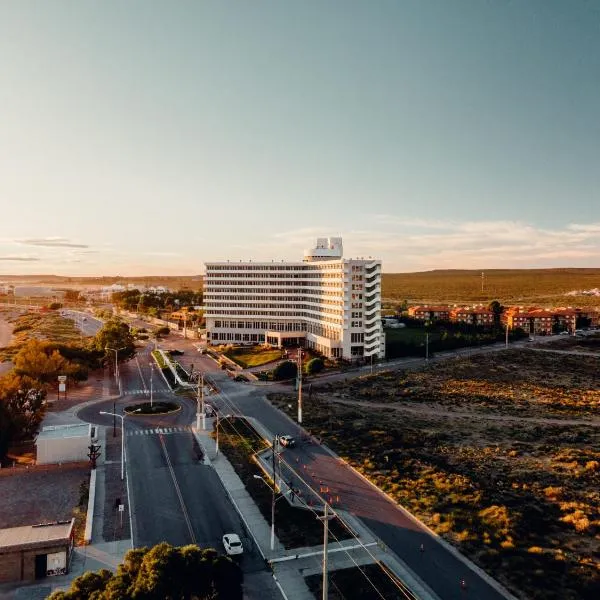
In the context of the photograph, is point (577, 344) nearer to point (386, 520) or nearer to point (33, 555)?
point (386, 520)

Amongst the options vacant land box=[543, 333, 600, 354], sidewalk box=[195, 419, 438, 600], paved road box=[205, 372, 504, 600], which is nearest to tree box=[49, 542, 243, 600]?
sidewalk box=[195, 419, 438, 600]

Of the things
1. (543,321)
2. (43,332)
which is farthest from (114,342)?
(543,321)

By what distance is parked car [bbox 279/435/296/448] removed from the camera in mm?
58188

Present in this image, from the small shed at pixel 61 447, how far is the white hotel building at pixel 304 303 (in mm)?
63841

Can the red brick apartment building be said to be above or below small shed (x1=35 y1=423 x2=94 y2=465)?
above

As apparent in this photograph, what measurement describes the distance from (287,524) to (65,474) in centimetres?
2381

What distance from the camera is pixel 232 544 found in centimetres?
3591

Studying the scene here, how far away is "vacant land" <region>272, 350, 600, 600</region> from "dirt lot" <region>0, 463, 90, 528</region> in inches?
1032

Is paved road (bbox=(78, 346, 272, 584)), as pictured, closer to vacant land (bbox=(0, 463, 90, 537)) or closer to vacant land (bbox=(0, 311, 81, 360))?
vacant land (bbox=(0, 463, 90, 537))

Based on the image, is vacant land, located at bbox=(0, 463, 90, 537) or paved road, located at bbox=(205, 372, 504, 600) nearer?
paved road, located at bbox=(205, 372, 504, 600)

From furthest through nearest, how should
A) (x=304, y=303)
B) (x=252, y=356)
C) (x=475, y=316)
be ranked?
1. (x=475, y=316)
2. (x=304, y=303)
3. (x=252, y=356)

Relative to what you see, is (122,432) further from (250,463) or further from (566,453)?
(566,453)

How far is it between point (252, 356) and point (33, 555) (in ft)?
275

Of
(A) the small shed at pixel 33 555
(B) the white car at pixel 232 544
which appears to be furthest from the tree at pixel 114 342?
(B) the white car at pixel 232 544
